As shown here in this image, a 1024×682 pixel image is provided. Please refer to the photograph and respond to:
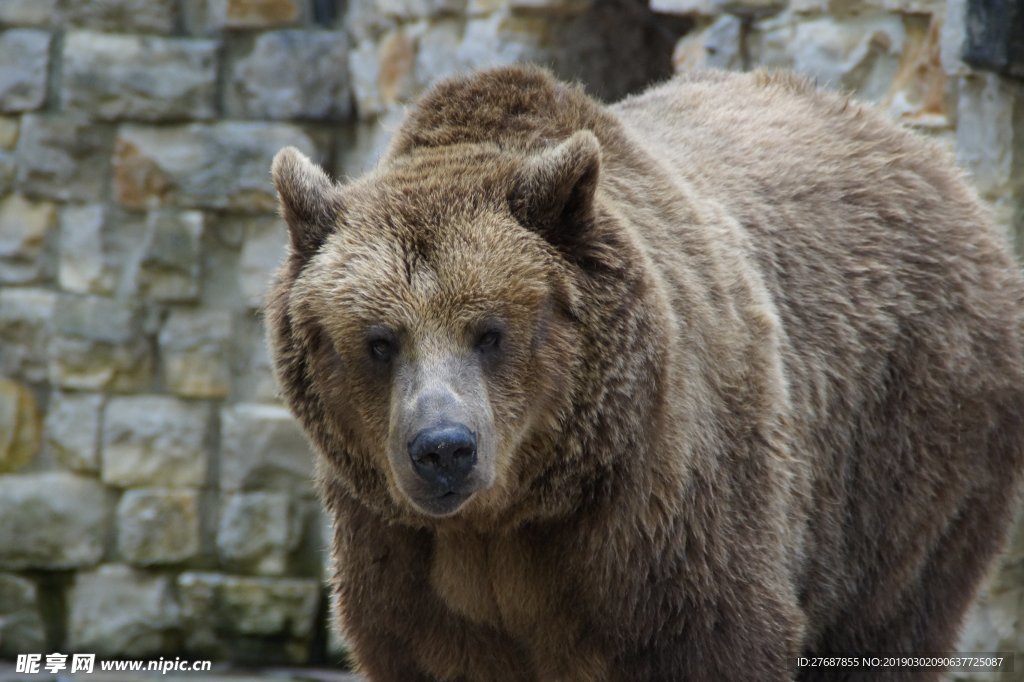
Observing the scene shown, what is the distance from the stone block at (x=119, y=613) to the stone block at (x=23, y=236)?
1.49 metres

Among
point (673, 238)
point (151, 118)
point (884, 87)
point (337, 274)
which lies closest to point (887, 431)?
point (673, 238)

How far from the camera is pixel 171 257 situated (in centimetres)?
718

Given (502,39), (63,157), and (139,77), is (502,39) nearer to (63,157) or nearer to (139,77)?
(139,77)

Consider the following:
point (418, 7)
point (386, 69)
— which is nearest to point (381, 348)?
point (418, 7)

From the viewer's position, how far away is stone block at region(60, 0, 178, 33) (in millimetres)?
7105

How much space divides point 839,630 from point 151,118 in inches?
166

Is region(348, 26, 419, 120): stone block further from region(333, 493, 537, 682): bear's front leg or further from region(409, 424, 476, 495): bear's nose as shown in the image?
region(409, 424, 476, 495): bear's nose

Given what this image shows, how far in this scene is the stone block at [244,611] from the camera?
23.7 ft

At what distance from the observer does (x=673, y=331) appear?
12.1 ft

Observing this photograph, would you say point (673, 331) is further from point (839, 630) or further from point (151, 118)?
point (151, 118)

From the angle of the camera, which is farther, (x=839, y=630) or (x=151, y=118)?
(x=151, y=118)

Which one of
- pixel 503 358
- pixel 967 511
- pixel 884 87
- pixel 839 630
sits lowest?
pixel 839 630

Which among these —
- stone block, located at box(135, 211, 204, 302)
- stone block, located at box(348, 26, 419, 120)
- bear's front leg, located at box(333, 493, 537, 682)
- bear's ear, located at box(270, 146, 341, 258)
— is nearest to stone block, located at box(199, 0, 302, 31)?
stone block, located at box(348, 26, 419, 120)

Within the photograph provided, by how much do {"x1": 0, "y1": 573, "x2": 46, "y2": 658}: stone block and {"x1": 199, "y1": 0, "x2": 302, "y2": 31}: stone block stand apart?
9.40ft
